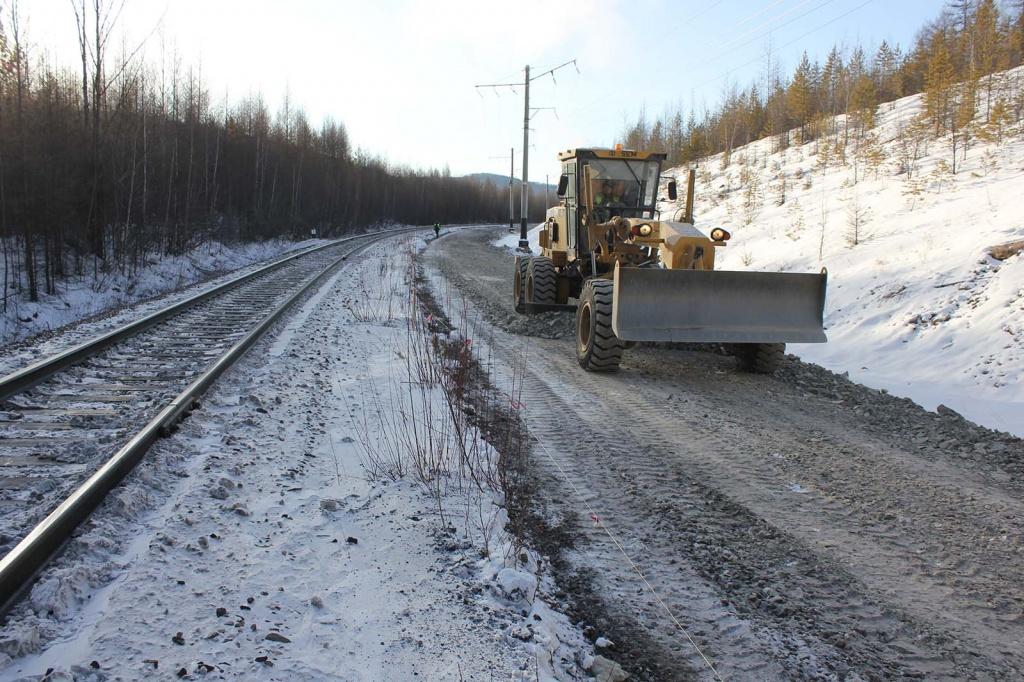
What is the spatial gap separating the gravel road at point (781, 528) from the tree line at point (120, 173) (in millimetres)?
11498

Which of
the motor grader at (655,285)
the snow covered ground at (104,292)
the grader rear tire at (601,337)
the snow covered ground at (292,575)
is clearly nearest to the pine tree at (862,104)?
the motor grader at (655,285)

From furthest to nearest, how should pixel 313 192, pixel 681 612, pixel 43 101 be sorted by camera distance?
pixel 313 192
pixel 43 101
pixel 681 612

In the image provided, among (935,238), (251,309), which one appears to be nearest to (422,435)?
(251,309)

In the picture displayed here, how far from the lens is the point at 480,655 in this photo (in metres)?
2.57

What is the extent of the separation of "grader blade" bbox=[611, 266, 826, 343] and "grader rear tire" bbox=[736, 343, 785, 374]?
373mm

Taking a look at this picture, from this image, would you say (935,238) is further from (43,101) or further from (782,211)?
(43,101)

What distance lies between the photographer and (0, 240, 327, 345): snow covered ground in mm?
11031

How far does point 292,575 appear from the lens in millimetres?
3014

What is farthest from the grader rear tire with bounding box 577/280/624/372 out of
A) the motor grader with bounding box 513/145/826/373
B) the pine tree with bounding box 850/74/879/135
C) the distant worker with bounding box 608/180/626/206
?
the pine tree with bounding box 850/74/879/135

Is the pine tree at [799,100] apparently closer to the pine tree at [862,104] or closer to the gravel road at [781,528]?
the pine tree at [862,104]

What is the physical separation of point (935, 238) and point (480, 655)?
498 inches

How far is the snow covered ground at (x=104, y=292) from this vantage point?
36.2ft

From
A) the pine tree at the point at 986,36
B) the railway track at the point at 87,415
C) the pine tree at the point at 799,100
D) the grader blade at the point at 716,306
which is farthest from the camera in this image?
the pine tree at the point at 799,100

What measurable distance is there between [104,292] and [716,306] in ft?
43.4
